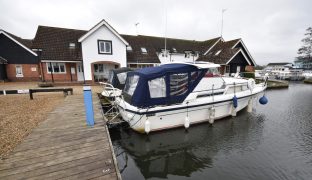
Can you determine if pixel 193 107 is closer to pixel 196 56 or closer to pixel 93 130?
pixel 93 130

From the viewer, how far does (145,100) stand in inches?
255

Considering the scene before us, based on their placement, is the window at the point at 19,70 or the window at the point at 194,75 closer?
the window at the point at 194,75

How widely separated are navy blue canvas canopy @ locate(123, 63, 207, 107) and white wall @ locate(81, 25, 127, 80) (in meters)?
11.3

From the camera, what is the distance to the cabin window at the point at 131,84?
24.0ft

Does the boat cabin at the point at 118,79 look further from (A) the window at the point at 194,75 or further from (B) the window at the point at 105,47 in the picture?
(B) the window at the point at 105,47

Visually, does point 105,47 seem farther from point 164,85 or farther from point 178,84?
point 178,84

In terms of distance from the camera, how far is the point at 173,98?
6957mm

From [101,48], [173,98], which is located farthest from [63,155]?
[101,48]

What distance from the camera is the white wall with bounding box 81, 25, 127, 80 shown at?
54.5 feet

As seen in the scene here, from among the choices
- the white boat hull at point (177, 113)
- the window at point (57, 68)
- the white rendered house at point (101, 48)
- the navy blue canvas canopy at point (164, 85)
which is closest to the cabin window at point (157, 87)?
the navy blue canvas canopy at point (164, 85)

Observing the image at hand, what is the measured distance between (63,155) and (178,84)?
4.86 m

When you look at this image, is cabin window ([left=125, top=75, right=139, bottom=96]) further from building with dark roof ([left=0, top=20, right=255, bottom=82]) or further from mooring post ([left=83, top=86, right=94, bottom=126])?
building with dark roof ([left=0, top=20, right=255, bottom=82])

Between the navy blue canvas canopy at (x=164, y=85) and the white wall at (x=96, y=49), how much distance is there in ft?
37.0

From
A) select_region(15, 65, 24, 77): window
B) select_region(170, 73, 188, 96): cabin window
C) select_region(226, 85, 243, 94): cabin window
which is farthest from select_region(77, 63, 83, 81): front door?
select_region(226, 85, 243, 94): cabin window
